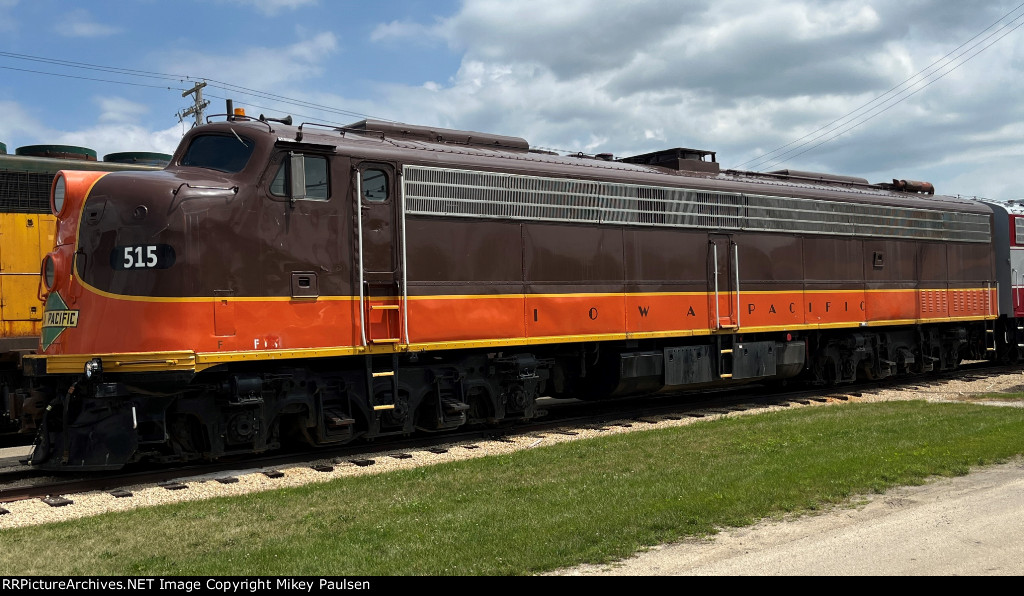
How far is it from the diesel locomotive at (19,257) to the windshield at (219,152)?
8.79 ft

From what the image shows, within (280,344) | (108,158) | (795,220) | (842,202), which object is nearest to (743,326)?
(795,220)

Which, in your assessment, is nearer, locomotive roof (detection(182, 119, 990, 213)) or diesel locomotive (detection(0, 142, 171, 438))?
locomotive roof (detection(182, 119, 990, 213))

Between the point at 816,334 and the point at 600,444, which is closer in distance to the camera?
the point at 600,444

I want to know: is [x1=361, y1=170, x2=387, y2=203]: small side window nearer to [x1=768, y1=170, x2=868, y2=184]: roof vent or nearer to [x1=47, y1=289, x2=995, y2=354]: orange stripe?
[x1=47, y1=289, x2=995, y2=354]: orange stripe

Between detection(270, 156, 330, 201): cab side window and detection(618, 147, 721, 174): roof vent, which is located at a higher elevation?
detection(618, 147, 721, 174): roof vent

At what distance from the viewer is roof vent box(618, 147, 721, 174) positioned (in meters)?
16.6

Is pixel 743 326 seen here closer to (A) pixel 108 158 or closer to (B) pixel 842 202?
(B) pixel 842 202

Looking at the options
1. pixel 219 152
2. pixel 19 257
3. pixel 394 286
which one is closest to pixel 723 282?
pixel 394 286

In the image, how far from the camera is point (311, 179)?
11.1 meters

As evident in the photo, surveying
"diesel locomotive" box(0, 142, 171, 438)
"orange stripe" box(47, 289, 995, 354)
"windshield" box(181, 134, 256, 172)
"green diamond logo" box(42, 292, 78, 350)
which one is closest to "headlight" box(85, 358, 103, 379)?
"orange stripe" box(47, 289, 995, 354)

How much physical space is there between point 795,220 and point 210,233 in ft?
37.1

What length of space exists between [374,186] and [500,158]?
7.39ft

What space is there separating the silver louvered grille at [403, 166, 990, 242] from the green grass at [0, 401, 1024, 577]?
3.56m

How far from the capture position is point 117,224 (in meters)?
10.1
